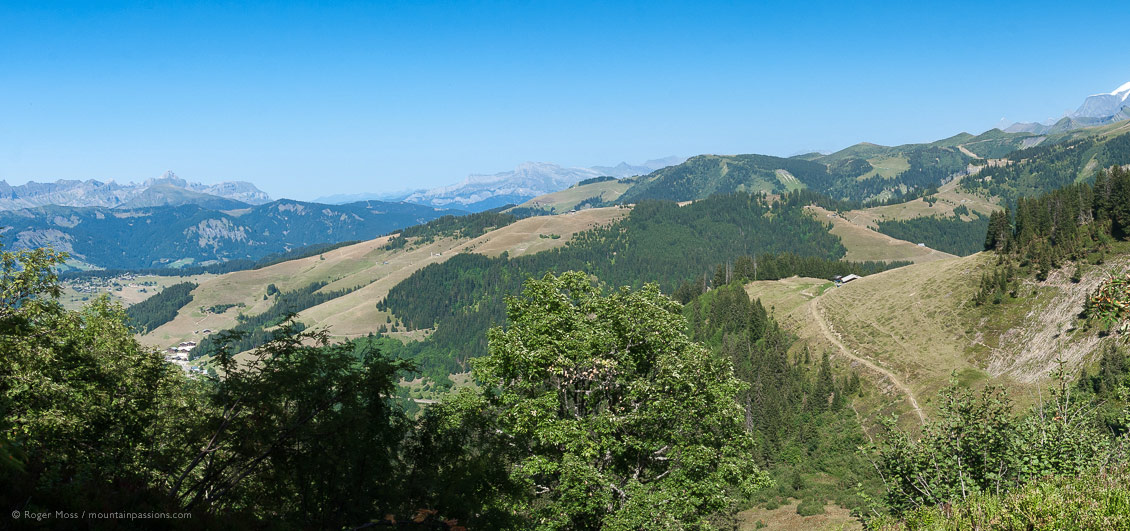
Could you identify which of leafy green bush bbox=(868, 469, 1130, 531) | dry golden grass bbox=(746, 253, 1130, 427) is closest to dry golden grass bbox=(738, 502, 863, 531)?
dry golden grass bbox=(746, 253, 1130, 427)

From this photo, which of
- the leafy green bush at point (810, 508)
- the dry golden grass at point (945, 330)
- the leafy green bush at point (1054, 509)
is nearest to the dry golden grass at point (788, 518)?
the leafy green bush at point (810, 508)

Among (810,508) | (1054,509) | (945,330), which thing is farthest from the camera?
(945,330)

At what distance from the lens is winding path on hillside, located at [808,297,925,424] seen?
82562 mm

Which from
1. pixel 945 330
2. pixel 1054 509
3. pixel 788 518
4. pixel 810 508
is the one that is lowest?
pixel 788 518

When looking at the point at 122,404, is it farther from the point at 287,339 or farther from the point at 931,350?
the point at 931,350

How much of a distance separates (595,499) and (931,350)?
99.9 meters

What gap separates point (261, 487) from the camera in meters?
16.7

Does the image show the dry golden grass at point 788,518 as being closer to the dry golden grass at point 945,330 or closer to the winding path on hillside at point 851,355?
the winding path on hillside at point 851,355

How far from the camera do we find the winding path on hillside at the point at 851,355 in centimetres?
8256

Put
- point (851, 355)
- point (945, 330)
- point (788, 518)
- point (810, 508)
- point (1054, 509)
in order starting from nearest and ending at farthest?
point (1054, 509) → point (788, 518) → point (810, 508) → point (945, 330) → point (851, 355)

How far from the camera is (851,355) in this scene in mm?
106812

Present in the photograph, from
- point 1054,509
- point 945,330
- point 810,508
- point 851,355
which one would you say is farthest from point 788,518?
point 945,330

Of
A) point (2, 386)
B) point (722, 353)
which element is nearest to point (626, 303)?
point (2, 386)

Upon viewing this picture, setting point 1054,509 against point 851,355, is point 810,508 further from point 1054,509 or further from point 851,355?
point 851,355
